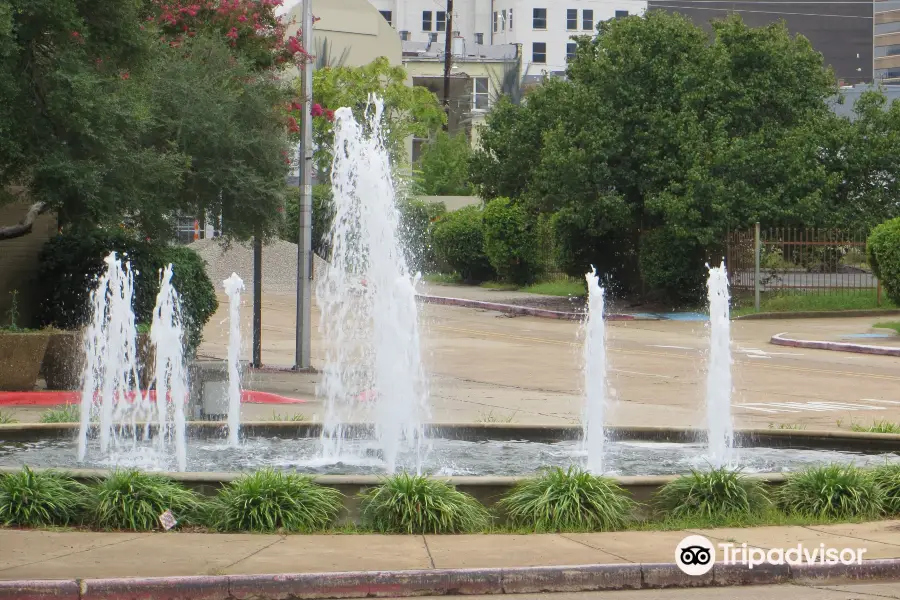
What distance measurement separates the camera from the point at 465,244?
49.4 meters

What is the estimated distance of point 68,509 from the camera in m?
8.95

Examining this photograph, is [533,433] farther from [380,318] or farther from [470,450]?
[380,318]

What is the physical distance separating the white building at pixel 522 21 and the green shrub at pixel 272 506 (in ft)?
288

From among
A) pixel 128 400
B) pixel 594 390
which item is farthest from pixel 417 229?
pixel 594 390

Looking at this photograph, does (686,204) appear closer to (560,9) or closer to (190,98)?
(190,98)

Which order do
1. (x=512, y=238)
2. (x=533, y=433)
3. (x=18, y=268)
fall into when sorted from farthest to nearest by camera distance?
(x=512, y=238) < (x=18, y=268) < (x=533, y=433)

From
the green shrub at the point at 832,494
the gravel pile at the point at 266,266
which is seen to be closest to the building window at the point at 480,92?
the gravel pile at the point at 266,266

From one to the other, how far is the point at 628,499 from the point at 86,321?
495 inches

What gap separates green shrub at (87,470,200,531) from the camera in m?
8.80

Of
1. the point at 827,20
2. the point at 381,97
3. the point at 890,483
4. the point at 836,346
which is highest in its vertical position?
the point at 827,20

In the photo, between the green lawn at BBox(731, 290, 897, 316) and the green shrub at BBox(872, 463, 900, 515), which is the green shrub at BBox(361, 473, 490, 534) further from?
the green lawn at BBox(731, 290, 897, 316)

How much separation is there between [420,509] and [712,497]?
2.10m

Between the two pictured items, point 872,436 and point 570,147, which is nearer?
point 872,436

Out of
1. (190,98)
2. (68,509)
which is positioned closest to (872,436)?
(68,509)
